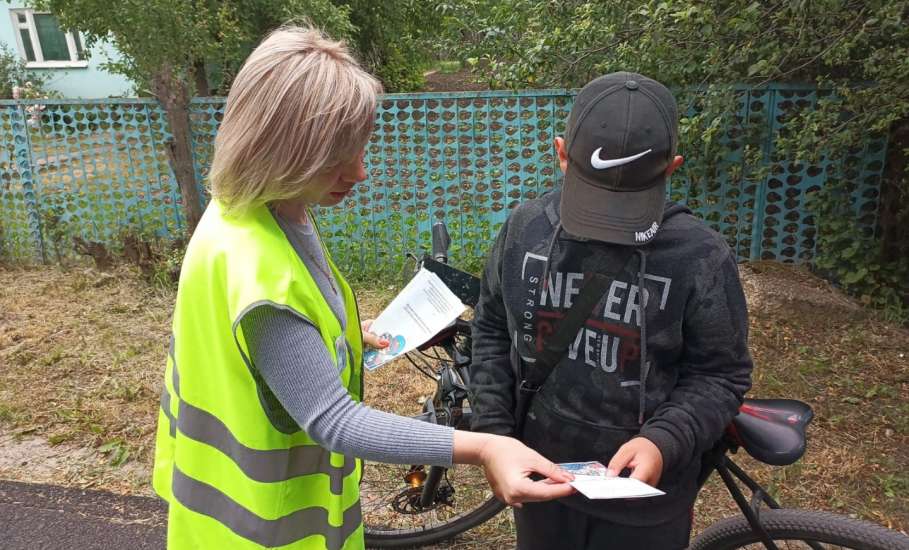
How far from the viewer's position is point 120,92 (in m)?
16.9

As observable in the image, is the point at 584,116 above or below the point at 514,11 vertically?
below

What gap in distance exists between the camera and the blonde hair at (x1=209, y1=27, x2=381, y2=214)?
1167mm

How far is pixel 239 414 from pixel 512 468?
0.52m

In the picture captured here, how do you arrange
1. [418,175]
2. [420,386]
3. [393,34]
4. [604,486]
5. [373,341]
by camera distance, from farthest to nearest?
[393,34] < [418,175] < [420,386] < [373,341] < [604,486]

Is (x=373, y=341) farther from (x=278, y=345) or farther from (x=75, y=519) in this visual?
(x=75, y=519)

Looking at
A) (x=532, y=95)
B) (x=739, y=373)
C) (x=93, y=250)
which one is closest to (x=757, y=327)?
(x=532, y=95)

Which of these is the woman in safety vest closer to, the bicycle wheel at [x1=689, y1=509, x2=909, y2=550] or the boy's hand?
the boy's hand

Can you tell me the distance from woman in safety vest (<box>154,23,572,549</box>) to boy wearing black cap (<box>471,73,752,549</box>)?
1.06ft

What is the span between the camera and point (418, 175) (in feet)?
18.3

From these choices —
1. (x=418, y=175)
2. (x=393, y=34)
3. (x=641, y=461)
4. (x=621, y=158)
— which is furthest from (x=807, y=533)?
(x=393, y=34)

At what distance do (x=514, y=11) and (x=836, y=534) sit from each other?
13.3 ft

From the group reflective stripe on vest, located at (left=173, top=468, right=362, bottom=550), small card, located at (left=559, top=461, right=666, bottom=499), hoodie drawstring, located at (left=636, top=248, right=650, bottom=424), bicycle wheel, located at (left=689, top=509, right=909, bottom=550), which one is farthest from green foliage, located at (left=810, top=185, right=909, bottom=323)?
reflective stripe on vest, located at (left=173, top=468, right=362, bottom=550)

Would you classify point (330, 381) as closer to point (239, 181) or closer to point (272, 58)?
point (239, 181)

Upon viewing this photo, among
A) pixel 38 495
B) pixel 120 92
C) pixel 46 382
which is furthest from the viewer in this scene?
pixel 120 92
